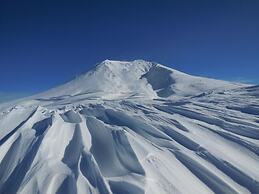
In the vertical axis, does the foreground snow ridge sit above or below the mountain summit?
below

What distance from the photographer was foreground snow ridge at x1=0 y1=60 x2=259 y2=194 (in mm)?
10930

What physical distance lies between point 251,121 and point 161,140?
5.28 metres

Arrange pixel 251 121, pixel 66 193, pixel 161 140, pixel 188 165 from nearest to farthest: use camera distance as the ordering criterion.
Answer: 1. pixel 66 193
2. pixel 188 165
3. pixel 161 140
4. pixel 251 121

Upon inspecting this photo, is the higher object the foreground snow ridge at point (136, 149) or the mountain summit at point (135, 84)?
the mountain summit at point (135, 84)

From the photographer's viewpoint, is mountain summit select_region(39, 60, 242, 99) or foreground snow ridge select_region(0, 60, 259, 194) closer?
foreground snow ridge select_region(0, 60, 259, 194)

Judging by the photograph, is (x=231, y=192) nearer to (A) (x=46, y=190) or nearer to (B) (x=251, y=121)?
(A) (x=46, y=190)

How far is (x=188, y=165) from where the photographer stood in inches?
488

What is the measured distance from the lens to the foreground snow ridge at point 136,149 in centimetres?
1093

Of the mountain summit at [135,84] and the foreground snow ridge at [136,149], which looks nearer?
the foreground snow ridge at [136,149]

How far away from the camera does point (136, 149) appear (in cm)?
1323

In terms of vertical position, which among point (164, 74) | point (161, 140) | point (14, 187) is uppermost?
point (164, 74)

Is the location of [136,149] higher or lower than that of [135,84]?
lower

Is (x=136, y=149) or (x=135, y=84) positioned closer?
(x=136, y=149)

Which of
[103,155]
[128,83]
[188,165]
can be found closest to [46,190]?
[103,155]
